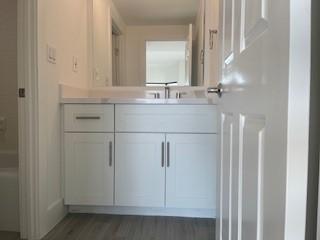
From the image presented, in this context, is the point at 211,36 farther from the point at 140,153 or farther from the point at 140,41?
the point at 140,153

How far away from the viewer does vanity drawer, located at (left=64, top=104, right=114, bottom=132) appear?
2.15 metres

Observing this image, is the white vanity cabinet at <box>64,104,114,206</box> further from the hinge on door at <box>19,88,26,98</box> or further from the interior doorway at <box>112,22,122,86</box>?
the interior doorway at <box>112,22,122,86</box>

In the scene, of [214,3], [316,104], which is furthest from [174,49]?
[316,104]

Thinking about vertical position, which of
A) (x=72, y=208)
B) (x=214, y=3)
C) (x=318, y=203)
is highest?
(x=214, y=3)

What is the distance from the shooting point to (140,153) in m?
2.13

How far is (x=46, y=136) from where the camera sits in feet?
6.25

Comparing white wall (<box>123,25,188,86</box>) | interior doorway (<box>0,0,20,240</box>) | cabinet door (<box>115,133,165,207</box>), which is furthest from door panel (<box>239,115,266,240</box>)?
interior doorway (<box>0,0,20,240</box>)

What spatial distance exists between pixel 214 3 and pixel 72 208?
212 cm

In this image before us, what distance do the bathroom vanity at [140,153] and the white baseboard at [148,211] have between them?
5 cm

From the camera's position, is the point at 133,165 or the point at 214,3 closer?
the point at 133,165

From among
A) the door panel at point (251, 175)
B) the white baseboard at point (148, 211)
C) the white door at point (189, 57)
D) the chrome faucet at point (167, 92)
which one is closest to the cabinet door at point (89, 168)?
the white baseboard at point (148, 211)

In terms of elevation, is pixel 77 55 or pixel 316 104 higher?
pixel 77 55

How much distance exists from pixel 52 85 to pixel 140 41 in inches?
44.8

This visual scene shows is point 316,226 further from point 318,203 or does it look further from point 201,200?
point 201,200
